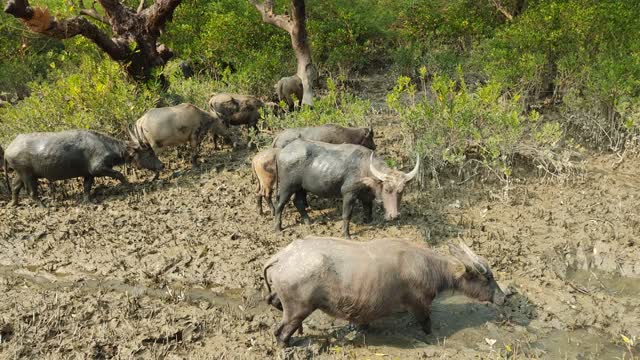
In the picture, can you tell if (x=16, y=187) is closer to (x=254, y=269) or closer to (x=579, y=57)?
(x=254, y=269)

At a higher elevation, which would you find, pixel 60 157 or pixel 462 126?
pixel 462 126

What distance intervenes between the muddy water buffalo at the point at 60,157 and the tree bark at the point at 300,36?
16.0 feet

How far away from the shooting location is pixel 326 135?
28.9 feet

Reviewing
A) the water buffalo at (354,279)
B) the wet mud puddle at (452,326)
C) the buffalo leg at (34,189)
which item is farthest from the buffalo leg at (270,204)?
the buffalo leg at (34,189)

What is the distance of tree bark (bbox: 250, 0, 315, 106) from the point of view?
12.3 m

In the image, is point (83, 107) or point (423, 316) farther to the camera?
point (83, 107)

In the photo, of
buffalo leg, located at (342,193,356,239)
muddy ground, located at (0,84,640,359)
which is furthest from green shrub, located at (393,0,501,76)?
buffalo leg, located at (342,193,356,239)

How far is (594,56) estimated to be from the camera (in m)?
10.5

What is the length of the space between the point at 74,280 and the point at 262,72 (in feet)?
Result: 26.4

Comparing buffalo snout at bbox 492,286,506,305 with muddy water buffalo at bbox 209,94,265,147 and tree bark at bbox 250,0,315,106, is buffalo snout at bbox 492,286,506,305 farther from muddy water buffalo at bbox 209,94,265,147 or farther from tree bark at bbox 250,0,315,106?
tree bark at bbox 250,0,315,106

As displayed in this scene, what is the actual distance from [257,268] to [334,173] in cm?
166

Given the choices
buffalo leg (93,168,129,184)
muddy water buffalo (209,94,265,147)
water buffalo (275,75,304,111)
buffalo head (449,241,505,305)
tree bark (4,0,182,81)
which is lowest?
buffalo head (449,241,505,305)

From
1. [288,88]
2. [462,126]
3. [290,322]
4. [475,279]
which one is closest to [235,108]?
[288,88]

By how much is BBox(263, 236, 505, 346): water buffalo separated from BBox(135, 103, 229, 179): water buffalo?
5.25 meters
